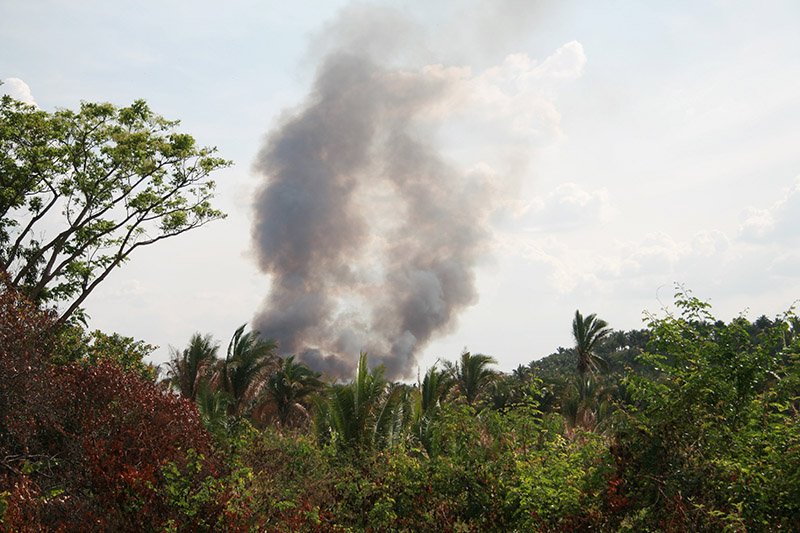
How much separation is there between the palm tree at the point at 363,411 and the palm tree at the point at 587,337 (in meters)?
26.3

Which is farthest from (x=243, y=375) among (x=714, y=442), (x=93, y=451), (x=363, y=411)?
(x=714, y=442)

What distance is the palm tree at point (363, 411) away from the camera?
13.9 meters

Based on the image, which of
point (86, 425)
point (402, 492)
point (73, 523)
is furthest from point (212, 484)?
point (86, 425)

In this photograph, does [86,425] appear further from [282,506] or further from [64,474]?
[282,506]

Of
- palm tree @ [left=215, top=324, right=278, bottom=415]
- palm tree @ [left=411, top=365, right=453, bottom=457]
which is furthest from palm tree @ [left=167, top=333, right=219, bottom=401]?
palm tree @ [left=411, top=365, right=453, bottom=457]

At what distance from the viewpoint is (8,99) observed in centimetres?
1912

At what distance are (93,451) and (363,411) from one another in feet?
26.2

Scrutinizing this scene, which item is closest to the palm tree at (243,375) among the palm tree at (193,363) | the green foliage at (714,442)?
the palm tree at (193,363)

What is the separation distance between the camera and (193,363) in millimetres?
22547

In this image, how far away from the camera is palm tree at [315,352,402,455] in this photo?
13.9 meters

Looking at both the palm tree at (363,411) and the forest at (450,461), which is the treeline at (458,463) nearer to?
the forest at (450,461)

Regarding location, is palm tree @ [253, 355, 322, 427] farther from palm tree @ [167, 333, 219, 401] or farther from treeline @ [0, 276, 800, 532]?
treeline @ [0, 276, 800, 532]

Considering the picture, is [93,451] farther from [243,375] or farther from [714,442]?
[243,375]

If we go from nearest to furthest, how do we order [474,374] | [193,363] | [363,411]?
[363,411], [193,363], [474,374]
